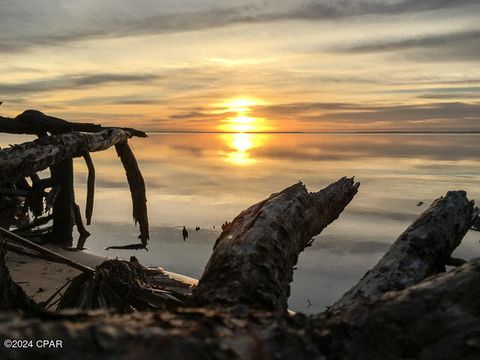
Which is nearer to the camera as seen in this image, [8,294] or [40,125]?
[8,294]

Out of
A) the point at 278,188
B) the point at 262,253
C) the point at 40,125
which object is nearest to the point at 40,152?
the point at 40,125

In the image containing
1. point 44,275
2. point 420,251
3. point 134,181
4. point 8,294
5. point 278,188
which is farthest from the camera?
point 278,188

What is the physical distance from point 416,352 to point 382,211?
10.8 metres

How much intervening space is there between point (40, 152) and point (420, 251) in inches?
160

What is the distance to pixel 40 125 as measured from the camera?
8289 millimetres

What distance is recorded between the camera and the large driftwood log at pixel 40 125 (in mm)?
8242

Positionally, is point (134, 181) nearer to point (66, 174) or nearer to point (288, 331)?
point (66, 174)

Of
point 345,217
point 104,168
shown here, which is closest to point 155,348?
point 345,217

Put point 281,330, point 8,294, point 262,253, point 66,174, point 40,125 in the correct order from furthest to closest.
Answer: point 66,174, point 40,125, point 8,294, point 262,253, point 281,330

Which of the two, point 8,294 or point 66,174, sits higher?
point 66,174

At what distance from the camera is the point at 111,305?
12.5 ft

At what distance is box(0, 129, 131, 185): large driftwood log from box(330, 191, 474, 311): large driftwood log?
140 inches

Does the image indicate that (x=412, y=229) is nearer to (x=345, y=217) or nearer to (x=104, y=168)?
(x=345, y=217)

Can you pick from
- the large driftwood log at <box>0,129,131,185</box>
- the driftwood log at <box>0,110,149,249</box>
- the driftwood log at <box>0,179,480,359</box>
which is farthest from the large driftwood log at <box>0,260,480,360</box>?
the driftwood log at <box>0,110,149,249</box>
